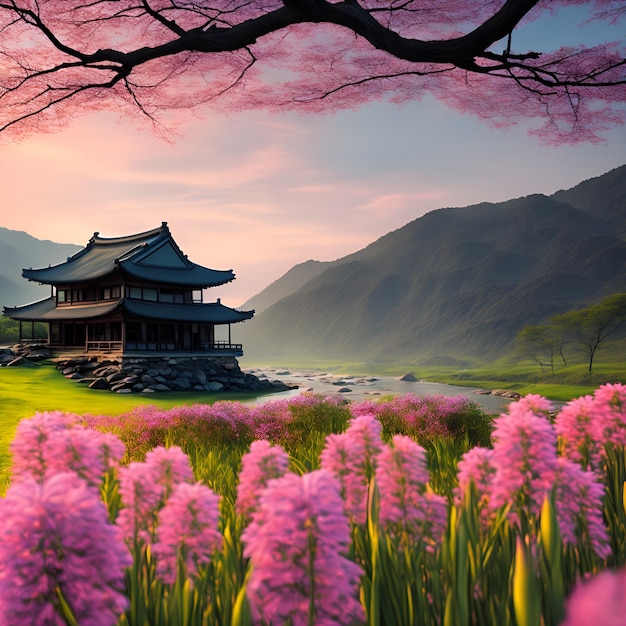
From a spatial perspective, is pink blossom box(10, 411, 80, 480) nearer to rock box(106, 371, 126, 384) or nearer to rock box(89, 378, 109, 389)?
rock box(89, 378, 109, 389)

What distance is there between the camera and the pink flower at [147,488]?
2252 millimetres

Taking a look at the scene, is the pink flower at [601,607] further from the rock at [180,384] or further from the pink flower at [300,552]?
the rock at [180,384]

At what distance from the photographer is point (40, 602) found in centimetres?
142

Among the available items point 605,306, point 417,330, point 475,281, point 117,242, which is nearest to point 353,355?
point 417,330

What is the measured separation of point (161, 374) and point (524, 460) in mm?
31623

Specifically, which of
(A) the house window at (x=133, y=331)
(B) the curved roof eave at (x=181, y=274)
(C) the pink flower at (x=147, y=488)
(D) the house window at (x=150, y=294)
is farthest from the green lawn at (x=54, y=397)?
(C) the pink flower at (x=147, y=488)

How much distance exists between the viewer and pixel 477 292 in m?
156

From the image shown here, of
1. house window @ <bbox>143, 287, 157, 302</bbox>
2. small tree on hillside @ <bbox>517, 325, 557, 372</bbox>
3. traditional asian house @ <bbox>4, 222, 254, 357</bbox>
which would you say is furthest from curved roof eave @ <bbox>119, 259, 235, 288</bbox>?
small tree on hillside @ <bbox>517, 325, 557, 372</bbox>

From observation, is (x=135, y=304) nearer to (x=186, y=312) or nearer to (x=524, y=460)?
(x=186, y=312)

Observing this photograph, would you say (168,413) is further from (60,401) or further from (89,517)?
(60,401)

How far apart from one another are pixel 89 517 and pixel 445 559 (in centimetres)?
141

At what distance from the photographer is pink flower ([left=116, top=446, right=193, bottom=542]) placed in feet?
7.39

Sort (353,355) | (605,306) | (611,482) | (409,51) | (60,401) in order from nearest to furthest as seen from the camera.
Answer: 1. (611,482)
2. (409,51)
3. (60,401)
4. (605,306)
5. (353,355)

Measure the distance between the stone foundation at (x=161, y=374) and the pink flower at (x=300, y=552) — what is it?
91.5ft
